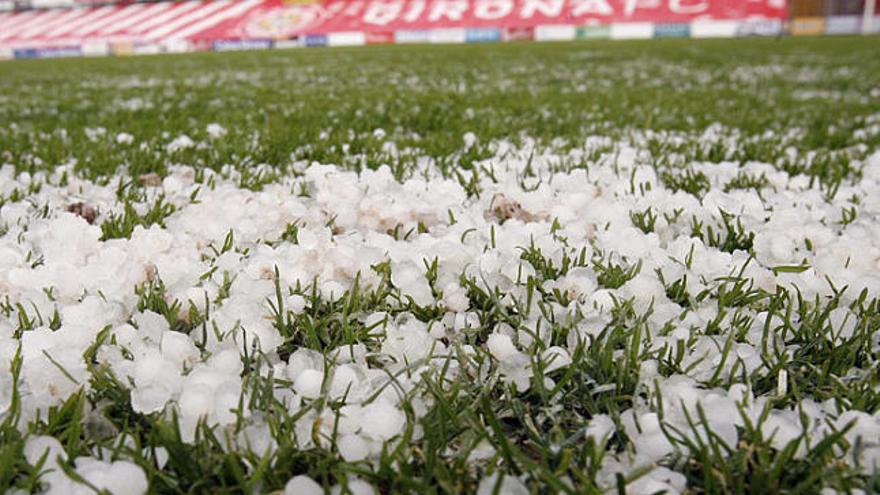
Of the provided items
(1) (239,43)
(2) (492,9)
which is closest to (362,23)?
(1) (239,43)

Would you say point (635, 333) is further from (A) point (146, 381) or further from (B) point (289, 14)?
(B) point (289, 14)

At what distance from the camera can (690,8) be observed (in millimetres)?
32188

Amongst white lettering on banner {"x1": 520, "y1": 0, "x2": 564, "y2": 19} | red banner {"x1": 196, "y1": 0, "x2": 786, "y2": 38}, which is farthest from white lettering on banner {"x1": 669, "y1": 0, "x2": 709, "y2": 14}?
white lettering on banner {"x1": 520, "y1": 0, "x2": 564, "y2": 19}

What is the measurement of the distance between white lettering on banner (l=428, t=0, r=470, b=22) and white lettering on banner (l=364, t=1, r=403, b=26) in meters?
2.07

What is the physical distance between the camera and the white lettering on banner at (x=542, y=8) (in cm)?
3441

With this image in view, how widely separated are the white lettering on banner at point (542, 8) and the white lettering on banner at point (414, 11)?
586cm

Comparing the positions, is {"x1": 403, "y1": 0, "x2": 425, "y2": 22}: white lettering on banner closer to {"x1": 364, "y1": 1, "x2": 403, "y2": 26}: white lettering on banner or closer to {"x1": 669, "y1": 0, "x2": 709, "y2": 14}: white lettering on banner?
{"x1": 364, "y1": 1, "x2": 403, "y2": 26}: white lettering on banner

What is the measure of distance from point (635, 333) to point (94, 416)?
957 millimetres

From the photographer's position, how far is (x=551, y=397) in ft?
3.68

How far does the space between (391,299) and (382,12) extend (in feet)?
124

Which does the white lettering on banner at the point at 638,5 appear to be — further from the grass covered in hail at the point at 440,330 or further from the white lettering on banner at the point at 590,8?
the grass covered in hail at the point at 440,330

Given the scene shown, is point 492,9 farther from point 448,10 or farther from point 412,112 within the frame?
point 412,112

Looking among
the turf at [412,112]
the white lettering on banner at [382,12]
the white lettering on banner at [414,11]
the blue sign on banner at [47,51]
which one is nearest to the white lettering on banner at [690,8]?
the white lettering on banner at [414,11]

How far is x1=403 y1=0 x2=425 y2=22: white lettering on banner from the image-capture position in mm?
35250
